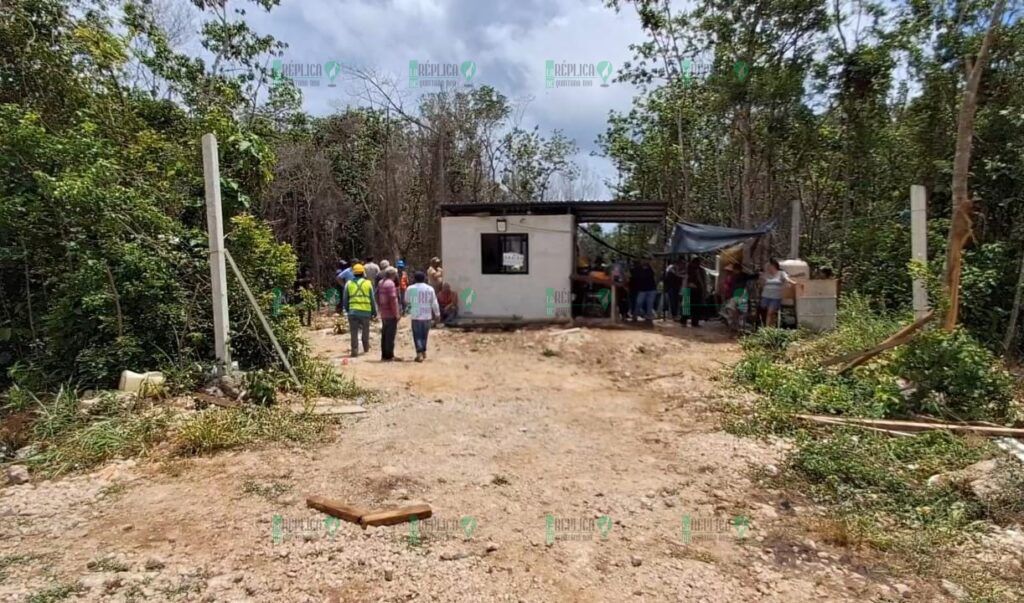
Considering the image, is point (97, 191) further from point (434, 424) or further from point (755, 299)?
point (755, 299)

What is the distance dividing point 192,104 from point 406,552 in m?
12.4

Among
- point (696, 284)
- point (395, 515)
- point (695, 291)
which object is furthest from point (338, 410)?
point (696, 284)

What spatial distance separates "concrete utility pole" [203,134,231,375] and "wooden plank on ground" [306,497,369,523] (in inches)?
116

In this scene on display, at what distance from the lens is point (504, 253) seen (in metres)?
12.6

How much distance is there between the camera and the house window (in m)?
12.5

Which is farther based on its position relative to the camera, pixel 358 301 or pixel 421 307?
pixel 358 301

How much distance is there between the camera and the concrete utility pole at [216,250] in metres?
5.90

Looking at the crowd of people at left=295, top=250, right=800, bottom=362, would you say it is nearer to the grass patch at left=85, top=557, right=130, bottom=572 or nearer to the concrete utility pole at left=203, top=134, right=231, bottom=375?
the concrete utility pole at left=203, top=134, right=231, bottom=375

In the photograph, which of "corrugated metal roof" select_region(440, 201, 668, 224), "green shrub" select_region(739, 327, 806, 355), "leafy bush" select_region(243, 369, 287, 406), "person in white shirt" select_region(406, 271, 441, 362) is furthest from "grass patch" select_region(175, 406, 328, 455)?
"corrugated metal roof" select_region(440, 201, 668, 224)

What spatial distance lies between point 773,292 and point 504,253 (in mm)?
5675

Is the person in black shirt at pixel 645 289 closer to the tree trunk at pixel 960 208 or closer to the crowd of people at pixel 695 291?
the crowd of people at pixel 695 291

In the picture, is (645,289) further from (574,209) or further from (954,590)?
(954,590)

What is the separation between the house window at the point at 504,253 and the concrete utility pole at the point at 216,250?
23.4ft

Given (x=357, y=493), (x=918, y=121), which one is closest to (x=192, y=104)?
(x=357, y=493)
